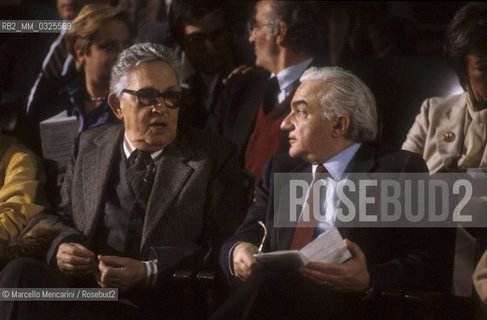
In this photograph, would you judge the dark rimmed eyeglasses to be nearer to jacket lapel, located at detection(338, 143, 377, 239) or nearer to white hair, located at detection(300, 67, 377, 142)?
white hair, located at detection(300, 67, 377, 142)

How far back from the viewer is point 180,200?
290 centimetres

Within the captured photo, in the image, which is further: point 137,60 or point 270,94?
point 270,94

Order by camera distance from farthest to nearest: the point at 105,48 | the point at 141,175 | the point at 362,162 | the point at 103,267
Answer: the point at 105,48
the point at 141,175
the point at 103,267
the point at 362,162

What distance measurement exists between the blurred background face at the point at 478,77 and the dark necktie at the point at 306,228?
77 centimetres

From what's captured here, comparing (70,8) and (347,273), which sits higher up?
(70,8)

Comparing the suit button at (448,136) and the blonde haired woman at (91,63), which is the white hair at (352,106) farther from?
the blonde haired woman at (91,63)

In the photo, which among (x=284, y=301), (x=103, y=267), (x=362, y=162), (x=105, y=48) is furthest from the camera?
(x=105, y=48)

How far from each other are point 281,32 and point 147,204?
1.21m

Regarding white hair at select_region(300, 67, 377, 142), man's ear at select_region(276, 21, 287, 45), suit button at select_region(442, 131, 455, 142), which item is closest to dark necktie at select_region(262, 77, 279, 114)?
man's ear at select_region(276, 21, 287, 45)

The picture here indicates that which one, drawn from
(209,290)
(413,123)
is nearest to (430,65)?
(413,123)

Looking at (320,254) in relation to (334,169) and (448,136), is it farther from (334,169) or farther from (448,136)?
(448,136)

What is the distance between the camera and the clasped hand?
2.83 m

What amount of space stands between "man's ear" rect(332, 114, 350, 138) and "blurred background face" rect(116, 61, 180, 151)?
0.71 metres

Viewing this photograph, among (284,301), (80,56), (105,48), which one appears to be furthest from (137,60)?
(284,301)
